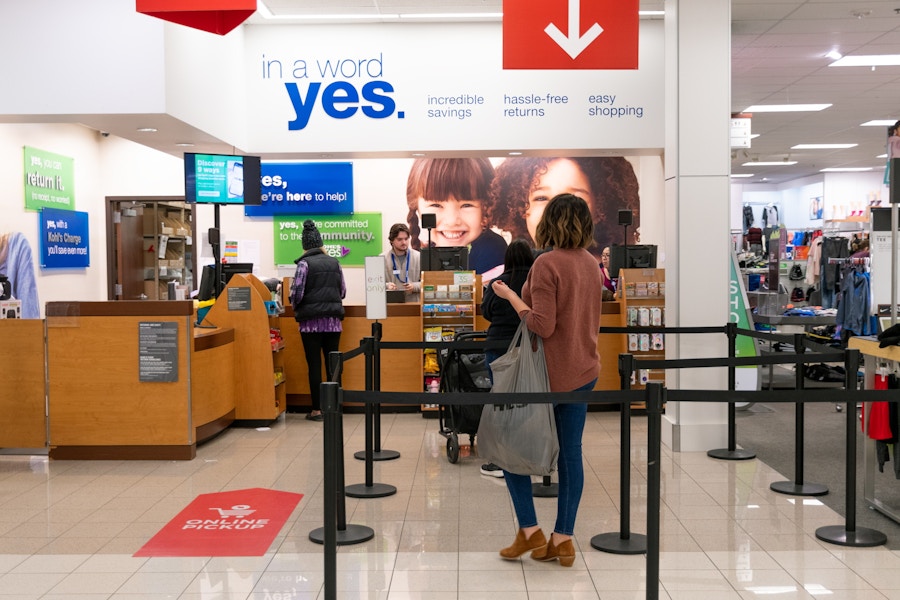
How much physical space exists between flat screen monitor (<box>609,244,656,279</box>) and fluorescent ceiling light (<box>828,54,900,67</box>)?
3.39 metres

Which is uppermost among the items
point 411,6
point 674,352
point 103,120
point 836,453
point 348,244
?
point 411,6

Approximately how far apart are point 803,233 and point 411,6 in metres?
9.84

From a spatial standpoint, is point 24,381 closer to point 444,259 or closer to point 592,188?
point 444,259

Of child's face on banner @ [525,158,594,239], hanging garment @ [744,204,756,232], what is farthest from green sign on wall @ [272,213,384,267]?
hanging garment @ [744,204,756,232]

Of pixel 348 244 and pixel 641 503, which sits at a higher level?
pixel 348 244

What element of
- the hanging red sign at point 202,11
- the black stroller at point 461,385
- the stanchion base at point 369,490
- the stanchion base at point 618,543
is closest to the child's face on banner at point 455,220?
the black stroller at point 461,385

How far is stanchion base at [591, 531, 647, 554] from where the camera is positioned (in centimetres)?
446

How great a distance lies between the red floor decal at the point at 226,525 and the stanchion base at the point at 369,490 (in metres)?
0.31

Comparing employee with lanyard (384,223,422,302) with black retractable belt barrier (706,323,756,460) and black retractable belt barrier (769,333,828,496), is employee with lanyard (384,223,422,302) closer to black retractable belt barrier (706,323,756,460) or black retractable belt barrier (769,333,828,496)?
black retractable belt barrier (706,323,756,460)

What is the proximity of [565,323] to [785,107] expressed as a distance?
420 inches

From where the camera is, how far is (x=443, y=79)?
9.31 m

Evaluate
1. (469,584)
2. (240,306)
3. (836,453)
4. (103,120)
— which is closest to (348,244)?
(240,306)

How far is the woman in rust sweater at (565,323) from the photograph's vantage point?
4129 millimetres

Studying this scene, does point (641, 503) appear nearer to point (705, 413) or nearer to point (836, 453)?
point (705, 413)
